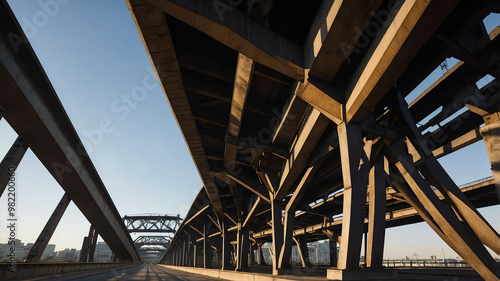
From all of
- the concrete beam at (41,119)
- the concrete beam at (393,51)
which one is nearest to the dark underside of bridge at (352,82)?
the concrete beam at (393,51)

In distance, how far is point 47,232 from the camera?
18.7m

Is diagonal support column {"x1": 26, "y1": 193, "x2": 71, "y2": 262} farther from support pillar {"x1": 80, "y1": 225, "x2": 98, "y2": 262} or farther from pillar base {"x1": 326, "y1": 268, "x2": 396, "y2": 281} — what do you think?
pillar base {"x1": 326, "y1": 268, "x2": 396, "y2": 281}

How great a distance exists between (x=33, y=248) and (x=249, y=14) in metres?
18.9

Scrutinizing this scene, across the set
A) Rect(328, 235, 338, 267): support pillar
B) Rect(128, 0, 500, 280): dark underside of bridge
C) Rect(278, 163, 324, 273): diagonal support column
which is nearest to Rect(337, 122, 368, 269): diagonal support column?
Rect(128, 0, 500, 280): dark underside of bridge

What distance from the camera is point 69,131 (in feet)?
55.9

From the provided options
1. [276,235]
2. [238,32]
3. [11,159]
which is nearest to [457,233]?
[238,32]

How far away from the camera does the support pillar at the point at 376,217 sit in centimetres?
982

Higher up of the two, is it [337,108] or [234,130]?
[234,130]

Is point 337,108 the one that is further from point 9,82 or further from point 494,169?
point 9,82

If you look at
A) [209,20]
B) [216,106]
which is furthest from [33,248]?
[209,20]

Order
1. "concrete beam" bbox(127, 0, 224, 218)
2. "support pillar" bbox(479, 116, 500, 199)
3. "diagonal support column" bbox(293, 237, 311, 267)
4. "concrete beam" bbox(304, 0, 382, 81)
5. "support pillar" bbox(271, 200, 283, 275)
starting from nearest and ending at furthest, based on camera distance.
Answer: "concrete beam" bbox(304, 0, 382, 81)
"concrete beam" bbox(127, 0, 224, 218)
"support pillar" bbox(479, 116, 500, 199)
"support pillar" bbox(271, 200, 283, 275)
"diagonal support column" bbox(293, 237, 311, 267)

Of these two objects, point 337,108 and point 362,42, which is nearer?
point 362,42

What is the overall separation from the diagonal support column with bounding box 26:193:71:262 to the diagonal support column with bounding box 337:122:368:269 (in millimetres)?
17932

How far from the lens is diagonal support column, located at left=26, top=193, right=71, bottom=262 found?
17047 millimetres
